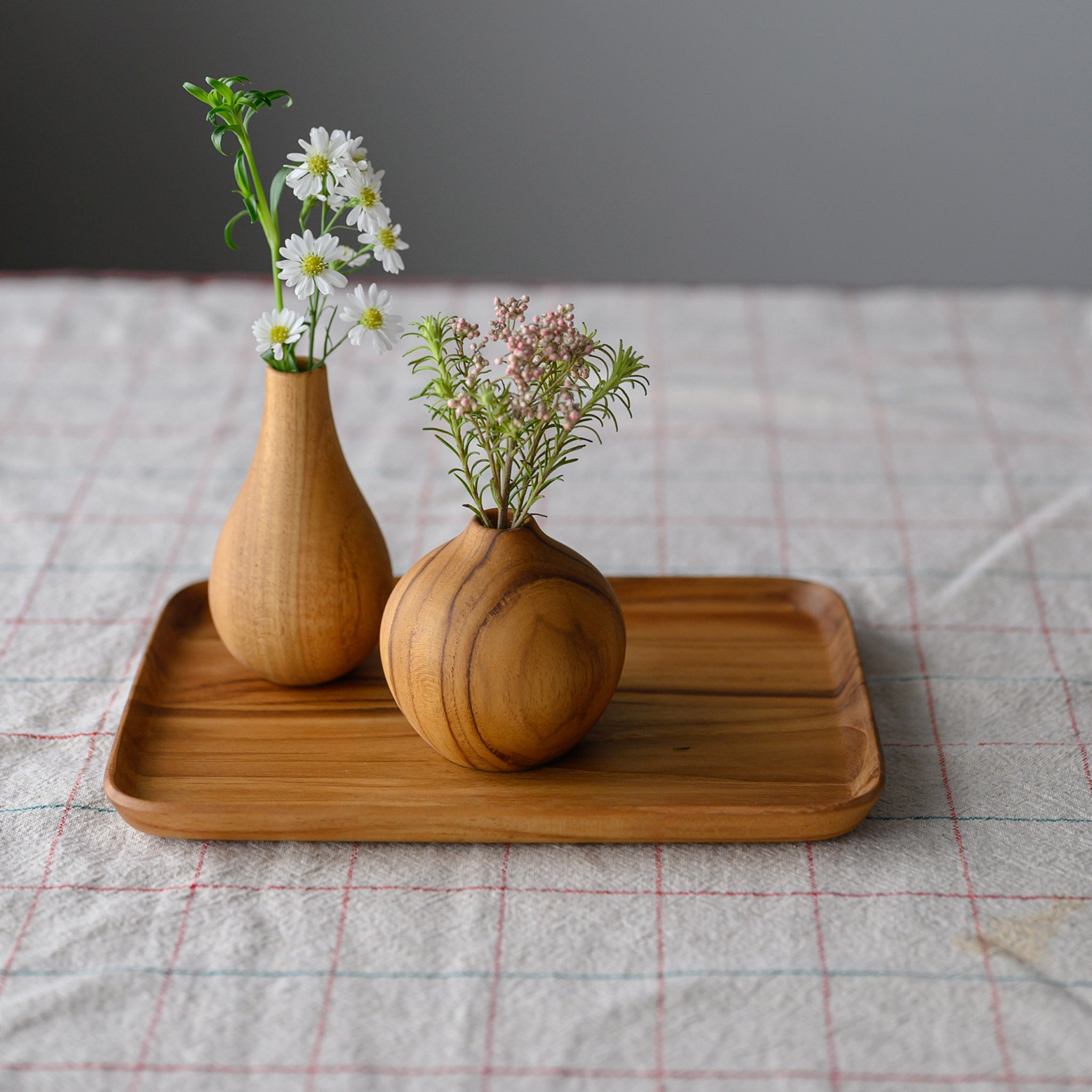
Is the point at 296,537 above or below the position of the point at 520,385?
below

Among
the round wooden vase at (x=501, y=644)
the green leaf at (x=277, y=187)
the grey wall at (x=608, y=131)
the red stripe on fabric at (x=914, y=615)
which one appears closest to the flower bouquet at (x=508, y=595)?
the round wooden vase at (x=501, y=644)

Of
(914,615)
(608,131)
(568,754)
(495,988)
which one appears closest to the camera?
(495,988)

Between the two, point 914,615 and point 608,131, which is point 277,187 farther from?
point 608,131

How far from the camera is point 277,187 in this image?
2.37ft

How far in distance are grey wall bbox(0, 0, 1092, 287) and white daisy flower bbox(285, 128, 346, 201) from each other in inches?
68.2

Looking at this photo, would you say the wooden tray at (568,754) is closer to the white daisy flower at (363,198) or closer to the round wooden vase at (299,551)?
the round wooden vase at (299,551)

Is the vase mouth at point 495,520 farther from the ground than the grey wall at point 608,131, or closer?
farther from the ground

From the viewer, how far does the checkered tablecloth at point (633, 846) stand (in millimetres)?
605

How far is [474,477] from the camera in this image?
0.69 metres

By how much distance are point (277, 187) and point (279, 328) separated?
0.08 m

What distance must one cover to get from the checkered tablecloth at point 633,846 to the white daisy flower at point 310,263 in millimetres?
329

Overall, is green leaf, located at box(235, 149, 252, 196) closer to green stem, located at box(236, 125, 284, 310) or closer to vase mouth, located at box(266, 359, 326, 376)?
green stem, located at box(236, 125, 284, 310)

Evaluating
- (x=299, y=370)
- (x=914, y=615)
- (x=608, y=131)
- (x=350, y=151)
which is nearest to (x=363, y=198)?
(x=350, y=151)

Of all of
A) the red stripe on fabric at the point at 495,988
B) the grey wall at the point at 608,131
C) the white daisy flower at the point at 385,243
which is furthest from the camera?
the grey wall at the point at 608,131
